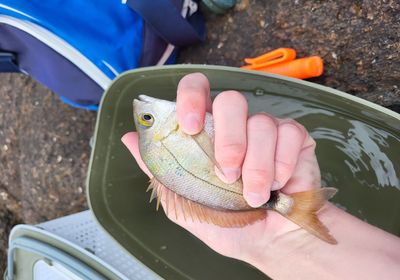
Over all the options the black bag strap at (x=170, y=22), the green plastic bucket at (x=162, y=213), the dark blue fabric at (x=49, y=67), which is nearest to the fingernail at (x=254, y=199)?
the green plastic bucket at (x=162, y=213)

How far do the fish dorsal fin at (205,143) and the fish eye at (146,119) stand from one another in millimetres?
145

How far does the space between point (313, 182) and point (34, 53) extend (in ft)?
3.86

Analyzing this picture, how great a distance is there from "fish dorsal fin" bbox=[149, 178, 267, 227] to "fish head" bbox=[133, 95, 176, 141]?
0.43 feet

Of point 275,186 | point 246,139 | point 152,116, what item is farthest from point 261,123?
point 152,116

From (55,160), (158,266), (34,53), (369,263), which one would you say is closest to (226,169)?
(369,263)

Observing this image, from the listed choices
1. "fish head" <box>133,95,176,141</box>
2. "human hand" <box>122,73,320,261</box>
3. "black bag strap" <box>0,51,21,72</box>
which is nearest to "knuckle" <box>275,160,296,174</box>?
"human hand" <box>122,73,320,261</box>

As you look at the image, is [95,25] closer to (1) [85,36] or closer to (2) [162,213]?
(1) [85,36]

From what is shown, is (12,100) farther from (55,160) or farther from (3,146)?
(55,160)

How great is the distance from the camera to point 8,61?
1.73 meters

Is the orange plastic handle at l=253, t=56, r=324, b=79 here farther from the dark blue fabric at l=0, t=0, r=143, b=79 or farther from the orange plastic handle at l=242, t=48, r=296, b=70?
the dark blue fabric at l=0, t=0, r=143, b=79

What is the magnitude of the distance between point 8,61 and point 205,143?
3.40 feet

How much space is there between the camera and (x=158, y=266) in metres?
1.49

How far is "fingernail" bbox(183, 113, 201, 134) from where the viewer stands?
106 centimetres

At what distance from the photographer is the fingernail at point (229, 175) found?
108 centimetres
